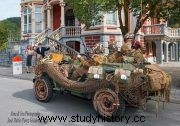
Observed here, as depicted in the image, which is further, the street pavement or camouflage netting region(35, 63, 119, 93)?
camouflage netting region(35, 63, 119, 93)

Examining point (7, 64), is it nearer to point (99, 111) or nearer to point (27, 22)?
point (27, 22)

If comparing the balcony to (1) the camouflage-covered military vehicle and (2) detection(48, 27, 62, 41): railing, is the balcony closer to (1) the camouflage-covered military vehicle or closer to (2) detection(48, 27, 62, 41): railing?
(2) detection(48, 27, 62, 41): railing

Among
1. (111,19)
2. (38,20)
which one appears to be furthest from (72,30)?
(38,20)

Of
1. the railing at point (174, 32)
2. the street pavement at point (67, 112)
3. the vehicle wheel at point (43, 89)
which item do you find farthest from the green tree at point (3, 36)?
the vehicle wheel at point (43, 89)

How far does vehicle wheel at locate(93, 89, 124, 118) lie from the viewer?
8273 mm

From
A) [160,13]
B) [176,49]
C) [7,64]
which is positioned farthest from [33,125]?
[176,49]

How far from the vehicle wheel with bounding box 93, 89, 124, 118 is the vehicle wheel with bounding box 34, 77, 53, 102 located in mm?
2220

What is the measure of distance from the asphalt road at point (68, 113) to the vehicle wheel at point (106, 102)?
25 centimetres

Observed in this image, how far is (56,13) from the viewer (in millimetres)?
35156

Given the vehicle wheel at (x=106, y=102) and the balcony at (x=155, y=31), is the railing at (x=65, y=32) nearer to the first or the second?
the balcony at (x=155, y=31)

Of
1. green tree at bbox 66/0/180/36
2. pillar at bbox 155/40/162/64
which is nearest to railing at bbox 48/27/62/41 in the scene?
pillar at bbox 155/40/162/64

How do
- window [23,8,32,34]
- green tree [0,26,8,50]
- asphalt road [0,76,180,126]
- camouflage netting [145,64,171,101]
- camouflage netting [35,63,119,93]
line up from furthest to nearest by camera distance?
green tree [0,26,8,50], window [23,8,32,34], camouflage netting [35,63,119,93], asphalt road [0,76,180,126], camouflage netting [145,64,171,101]

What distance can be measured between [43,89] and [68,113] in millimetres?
1662

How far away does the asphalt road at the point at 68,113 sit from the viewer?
8414 millimetres
